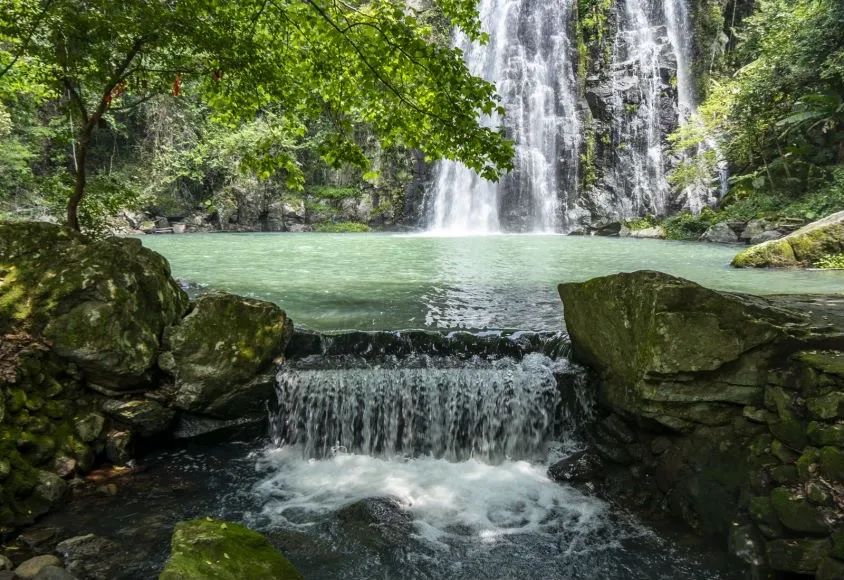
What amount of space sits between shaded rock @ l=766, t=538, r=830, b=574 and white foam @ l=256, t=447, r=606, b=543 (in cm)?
146

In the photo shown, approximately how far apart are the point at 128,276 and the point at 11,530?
9.29ft

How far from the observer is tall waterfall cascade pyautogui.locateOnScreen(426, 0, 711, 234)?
32.3 m

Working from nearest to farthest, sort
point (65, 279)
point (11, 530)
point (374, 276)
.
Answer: point (11, 530) < point (65, 279) < point (374, 276)

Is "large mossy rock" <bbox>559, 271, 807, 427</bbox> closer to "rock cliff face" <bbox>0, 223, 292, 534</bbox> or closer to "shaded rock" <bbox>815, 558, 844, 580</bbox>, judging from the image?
"shaded rock" <bbox>815, 558, 844, 580</bbox>

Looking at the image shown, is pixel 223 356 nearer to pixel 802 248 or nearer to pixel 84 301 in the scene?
pixel 84 301

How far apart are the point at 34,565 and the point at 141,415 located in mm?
2118

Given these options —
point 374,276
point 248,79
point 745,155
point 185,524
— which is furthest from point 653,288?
point 745,155

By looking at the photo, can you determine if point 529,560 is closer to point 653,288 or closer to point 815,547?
point 815,547

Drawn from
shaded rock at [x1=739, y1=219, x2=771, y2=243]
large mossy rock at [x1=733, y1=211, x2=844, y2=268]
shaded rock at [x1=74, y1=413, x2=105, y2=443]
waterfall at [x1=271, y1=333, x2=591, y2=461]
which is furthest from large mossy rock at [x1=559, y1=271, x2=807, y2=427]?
shaded rock at [x1=739, y1=219, x2=771, y2=243]

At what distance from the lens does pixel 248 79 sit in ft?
21.7

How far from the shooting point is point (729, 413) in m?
4.66

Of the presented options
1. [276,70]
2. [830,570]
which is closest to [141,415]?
[276,70]

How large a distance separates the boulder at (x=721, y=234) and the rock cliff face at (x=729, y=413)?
17959 mm

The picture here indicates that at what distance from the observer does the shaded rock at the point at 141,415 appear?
5.64 metres
